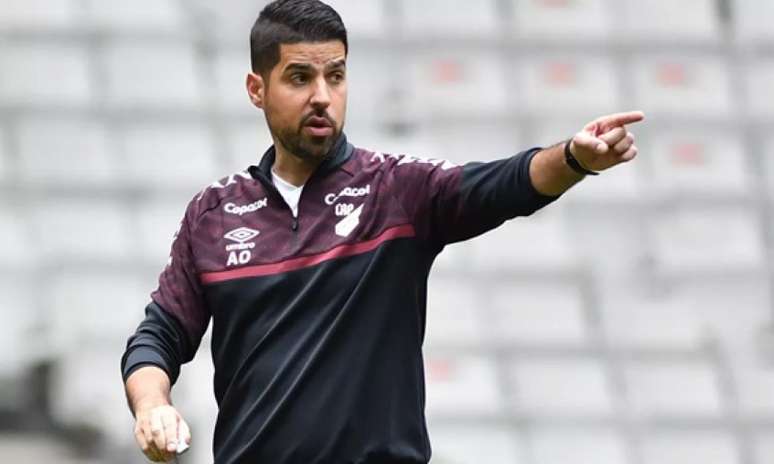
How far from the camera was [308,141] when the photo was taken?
→ 10.1 feet

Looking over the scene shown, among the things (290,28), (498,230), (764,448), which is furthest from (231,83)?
(290,28)

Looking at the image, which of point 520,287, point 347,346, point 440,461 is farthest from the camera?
point 520,287

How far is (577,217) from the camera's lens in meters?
6.81

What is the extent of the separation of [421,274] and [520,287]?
3.56m

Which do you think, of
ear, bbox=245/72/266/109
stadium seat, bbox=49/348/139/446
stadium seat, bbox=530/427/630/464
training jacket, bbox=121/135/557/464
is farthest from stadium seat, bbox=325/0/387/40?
training jacket, bbox=121/135/557/464

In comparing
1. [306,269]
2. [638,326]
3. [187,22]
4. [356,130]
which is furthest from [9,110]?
[306,269]

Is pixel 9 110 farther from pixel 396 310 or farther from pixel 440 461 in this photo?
pixel 396 310

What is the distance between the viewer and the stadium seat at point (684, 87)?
7.02 meters

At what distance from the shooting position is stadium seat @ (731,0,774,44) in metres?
7.15

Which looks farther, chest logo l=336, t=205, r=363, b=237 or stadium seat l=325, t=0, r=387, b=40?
stadium seat l=325, t=0, r=387, b=40

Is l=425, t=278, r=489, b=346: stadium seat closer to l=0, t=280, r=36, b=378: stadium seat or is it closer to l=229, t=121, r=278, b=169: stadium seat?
l=229, t=121, r=278, b=169: stadium seat

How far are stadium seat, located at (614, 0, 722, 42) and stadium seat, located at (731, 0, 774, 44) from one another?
80 millimetres

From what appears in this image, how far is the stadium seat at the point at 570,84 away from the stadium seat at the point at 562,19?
96 mm

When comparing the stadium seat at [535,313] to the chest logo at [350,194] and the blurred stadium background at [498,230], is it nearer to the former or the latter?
the blurred stadium background at [498,230]
